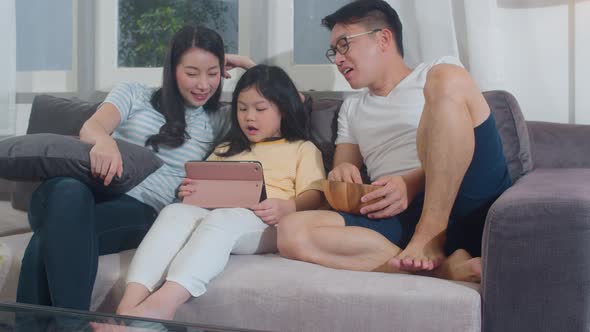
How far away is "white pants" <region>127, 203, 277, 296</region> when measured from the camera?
4.94 ft

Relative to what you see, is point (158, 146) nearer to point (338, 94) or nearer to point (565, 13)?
point (338, 94)

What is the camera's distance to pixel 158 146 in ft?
6.73

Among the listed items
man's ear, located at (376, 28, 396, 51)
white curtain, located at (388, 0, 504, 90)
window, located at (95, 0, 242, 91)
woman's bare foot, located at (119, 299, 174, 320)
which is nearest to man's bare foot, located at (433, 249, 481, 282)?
woman's bare foot, located at (119, 299, 174, 320)

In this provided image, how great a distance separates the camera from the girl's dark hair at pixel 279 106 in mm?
2029

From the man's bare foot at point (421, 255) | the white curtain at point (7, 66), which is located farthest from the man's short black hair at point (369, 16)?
the white curtain at point (7, 66)

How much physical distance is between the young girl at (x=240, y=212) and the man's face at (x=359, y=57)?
17cm

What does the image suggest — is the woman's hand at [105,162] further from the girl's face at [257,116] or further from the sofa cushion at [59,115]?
the sofa cushion at [59,115]

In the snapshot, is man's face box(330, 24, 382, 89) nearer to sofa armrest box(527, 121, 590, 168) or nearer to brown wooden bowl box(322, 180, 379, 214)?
brown wooden bowl box(322, 180, 379, 214)

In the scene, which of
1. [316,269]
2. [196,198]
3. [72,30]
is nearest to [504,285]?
[316,269]

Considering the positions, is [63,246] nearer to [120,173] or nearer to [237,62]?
[120,173]

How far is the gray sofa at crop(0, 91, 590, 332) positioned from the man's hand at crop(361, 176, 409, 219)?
0.67 feet

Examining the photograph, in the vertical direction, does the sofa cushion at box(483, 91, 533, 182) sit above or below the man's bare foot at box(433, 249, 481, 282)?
above

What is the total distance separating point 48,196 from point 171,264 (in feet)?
1.08

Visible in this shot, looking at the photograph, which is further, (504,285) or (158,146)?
(158,146)
